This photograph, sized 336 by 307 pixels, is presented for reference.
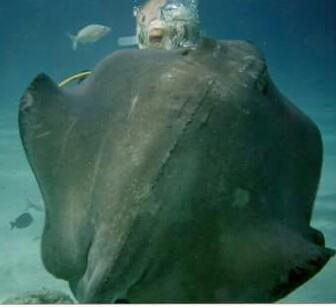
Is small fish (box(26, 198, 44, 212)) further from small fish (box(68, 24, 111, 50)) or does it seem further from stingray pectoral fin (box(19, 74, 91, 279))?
stingray pectoral fin (box(19, 74, 91, 279))

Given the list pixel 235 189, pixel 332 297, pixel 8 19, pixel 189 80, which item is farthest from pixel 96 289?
pixel 8 19

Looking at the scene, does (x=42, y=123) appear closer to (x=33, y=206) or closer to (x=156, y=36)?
(x=156, y=36)

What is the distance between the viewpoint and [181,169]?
258cm

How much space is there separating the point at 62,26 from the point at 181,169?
4317cm

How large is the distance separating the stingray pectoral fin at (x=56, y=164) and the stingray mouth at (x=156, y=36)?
138 cm

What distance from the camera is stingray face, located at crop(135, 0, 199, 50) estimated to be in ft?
14.4

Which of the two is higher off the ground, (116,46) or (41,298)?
(41,298)

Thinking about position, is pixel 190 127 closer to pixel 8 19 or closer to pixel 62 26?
pixel 8 19

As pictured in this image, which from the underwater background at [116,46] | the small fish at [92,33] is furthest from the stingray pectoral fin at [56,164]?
the small fish at [92,33]

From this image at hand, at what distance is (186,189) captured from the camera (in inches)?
101

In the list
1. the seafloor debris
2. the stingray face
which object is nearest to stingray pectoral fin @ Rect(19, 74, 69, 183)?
the stingray face

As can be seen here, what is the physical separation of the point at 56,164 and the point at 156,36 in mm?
1846

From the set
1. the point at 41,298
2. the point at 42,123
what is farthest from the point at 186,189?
the point at 41,298

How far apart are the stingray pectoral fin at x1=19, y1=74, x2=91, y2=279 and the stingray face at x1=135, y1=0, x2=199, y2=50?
51.6 inches
